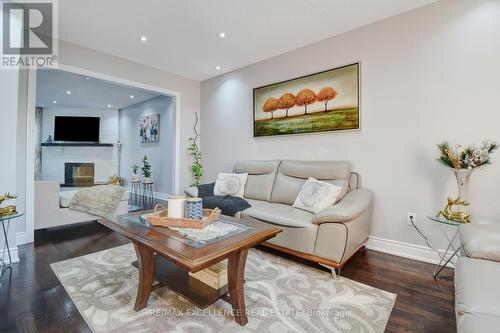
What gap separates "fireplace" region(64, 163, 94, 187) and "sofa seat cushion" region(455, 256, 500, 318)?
326 inches

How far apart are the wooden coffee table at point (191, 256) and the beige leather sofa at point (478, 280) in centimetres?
97

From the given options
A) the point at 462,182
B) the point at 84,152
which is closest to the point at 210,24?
the point at 462,182

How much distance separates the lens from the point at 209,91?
4.62 meters

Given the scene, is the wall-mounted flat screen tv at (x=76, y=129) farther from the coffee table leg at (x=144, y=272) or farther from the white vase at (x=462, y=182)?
the white vase at (x=462, y=182)

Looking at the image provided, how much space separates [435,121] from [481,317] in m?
2.04

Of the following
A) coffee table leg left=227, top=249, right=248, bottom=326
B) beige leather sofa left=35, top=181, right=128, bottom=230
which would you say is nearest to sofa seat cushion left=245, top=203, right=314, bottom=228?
coffee table leg left=227, top=249, right=248, bottom=326

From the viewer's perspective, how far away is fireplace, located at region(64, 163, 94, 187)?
23.1 ft

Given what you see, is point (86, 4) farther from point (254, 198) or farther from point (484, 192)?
point (484, 192)

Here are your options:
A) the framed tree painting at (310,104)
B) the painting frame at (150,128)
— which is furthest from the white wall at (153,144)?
the framed tree painting at (310,104)

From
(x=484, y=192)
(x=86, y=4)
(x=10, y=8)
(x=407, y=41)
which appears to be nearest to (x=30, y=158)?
(x=10, y=8)

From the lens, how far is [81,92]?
5.55 meters

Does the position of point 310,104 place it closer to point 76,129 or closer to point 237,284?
point 237,284

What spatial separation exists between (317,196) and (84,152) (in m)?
7.29

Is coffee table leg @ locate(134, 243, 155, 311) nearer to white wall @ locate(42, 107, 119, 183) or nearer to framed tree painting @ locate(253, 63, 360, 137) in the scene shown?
framed tree painting @ locate(253, 63, 360, 137)
